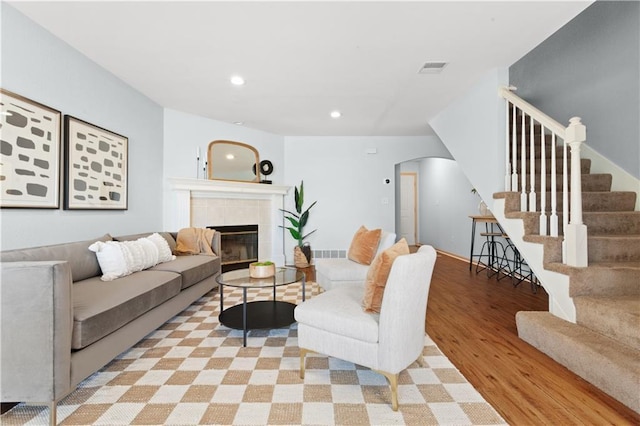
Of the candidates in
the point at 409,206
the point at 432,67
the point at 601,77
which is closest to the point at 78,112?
the point at 432,67

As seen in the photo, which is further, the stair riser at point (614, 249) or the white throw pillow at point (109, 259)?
the white throw pillow at point (109, 259)

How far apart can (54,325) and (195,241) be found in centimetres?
225

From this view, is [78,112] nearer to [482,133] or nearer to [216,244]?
[216,244]

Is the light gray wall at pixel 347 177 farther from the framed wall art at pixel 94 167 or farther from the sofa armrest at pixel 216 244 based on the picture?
the framed wall art at pixel 94 167

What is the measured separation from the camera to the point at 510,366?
1.95 metres

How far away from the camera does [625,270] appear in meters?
2.15

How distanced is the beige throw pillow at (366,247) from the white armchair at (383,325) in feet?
4.43

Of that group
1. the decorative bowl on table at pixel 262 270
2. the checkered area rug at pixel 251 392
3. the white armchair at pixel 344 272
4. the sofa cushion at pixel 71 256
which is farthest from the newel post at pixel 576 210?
the sofa cushion at pixel 71 256

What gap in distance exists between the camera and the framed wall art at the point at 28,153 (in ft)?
6.95

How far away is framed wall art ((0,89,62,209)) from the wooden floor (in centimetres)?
327

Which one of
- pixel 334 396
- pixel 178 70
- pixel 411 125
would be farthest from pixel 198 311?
pixel 411 125

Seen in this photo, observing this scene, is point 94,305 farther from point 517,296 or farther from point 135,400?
point 517,296

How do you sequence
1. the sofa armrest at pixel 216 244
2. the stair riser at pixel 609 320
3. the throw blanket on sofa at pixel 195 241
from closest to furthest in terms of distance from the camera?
the stair riser at pixel 609 320
the throw blanket on sofa at pixel 195 241
the sofa armrest at pixel 216 244

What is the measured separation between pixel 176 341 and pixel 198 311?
683mm
